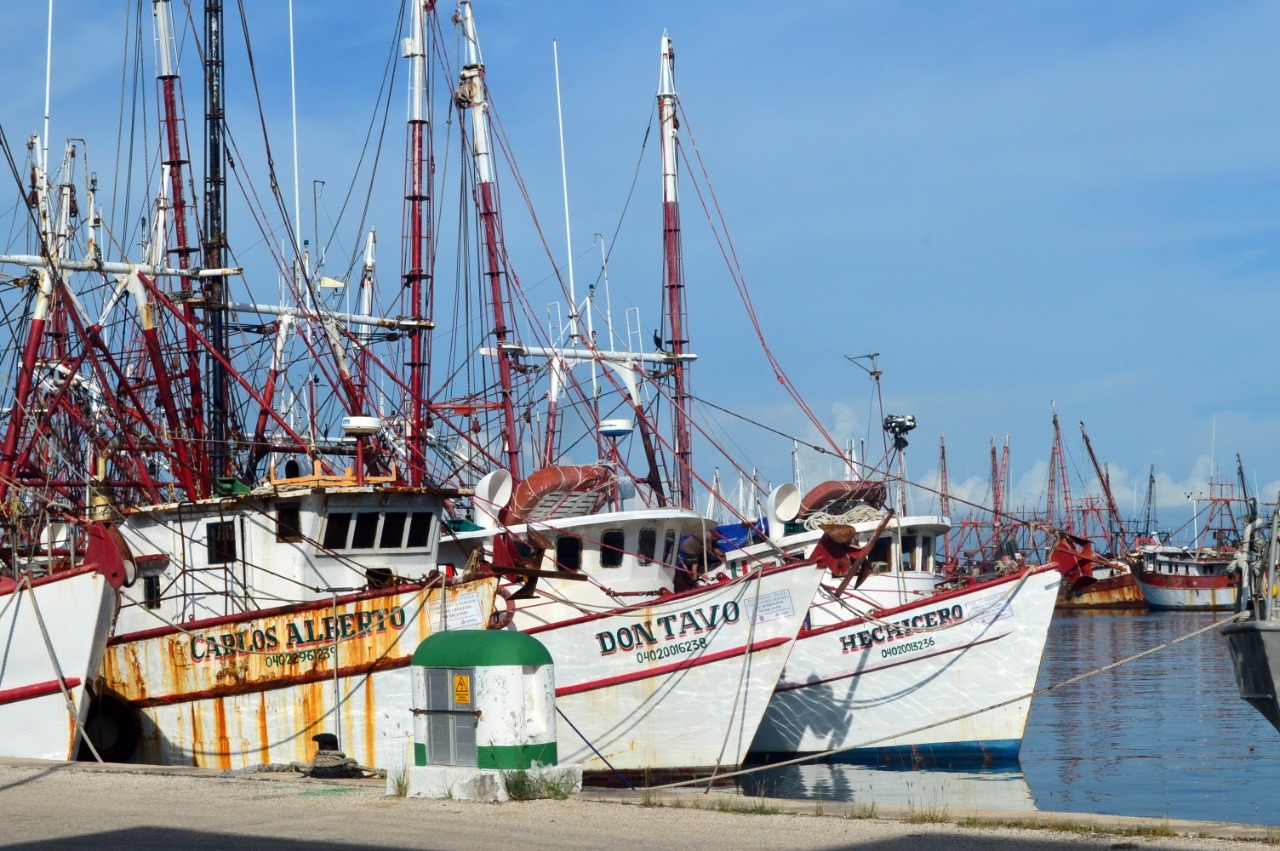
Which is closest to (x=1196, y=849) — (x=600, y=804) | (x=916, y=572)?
(x=600, y=804)

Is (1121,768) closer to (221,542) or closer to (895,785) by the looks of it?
(895,785)

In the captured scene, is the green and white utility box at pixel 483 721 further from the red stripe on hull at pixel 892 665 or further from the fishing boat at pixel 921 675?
the red stripe on hull at pixel 892 665

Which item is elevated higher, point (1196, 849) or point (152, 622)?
point (152, 622)

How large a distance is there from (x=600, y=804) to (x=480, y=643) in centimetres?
181

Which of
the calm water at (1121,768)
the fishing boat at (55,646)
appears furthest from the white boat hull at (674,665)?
the fishing boat at (55,646)

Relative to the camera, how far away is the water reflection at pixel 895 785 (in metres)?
20.8

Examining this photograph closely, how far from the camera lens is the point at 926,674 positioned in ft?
81.4

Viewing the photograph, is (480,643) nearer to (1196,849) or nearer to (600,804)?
(600,804)

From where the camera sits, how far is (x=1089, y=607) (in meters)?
104

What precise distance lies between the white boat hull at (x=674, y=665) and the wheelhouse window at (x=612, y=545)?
354cm

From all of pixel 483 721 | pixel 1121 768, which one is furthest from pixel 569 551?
pixel 483 721

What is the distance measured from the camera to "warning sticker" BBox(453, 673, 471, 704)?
13273 mm

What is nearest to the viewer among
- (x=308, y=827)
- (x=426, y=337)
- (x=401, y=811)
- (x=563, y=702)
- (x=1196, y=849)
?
(x=1196, y=849)

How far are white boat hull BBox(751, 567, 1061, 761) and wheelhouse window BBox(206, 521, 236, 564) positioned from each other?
30.1 ft
